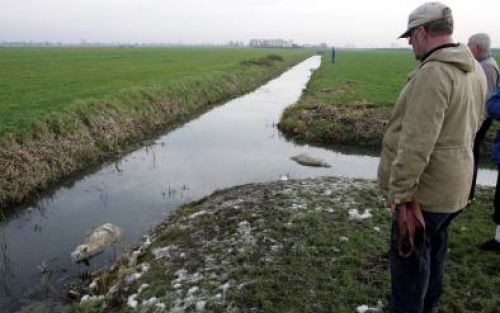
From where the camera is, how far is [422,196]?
411 centimetres

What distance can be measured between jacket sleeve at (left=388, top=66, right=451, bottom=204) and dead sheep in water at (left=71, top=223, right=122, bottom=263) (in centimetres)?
714

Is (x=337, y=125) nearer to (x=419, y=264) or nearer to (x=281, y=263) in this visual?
(x=281, y=263)

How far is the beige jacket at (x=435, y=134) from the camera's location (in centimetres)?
376

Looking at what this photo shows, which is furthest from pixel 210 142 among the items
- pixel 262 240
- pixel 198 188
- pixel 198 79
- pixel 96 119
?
pixel 198 79

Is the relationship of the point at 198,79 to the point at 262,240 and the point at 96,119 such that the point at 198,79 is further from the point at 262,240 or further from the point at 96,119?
the point at 262,240

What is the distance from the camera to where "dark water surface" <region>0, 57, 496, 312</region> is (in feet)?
28.5

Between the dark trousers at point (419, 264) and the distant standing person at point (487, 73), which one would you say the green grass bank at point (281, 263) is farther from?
the dark trousers at point (419, 264)

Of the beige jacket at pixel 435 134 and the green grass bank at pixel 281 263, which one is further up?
the beige jacket at pixel 435 134

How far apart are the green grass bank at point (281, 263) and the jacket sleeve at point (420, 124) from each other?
2605 mm

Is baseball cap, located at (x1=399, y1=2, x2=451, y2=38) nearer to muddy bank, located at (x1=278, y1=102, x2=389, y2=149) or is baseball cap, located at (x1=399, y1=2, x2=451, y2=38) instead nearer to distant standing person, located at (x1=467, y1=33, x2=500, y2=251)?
distant standing person, located at (x1=467, y1=33, x2=500, y2=251)

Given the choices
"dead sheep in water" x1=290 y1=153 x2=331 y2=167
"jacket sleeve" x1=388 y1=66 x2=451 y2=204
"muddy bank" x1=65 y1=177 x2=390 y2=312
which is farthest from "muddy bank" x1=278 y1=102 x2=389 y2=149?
"jacket sleeve" x1=388 y1=66 x2=451 y2=204

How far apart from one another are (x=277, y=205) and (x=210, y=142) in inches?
408

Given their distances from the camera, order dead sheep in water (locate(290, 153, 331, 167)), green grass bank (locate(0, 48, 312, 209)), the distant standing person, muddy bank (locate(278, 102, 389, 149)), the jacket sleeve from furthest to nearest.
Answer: muddy bank (locate(278, 102, 389, 149)) → dead sheep in water (locate(290, 153, 331, 167)) → green grass bank (locate(0, 48, 312, 209)) → the distant standing person → the jacket sleeve

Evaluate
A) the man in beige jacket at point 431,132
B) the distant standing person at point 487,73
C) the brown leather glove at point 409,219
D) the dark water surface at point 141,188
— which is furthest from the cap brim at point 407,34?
the dark water surface at point 141,188
